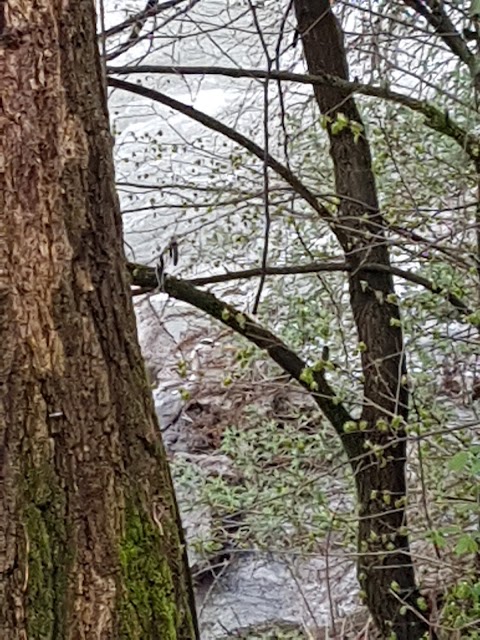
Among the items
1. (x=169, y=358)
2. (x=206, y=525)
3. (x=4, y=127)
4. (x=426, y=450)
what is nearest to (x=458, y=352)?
(x=426, y=450)

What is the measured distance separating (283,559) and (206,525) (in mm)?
272

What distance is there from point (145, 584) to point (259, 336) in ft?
3.70

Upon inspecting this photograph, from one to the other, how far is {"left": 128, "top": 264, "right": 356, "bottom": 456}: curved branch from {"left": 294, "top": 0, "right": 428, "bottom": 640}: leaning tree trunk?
7 centimetres

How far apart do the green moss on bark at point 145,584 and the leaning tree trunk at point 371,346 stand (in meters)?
1.11

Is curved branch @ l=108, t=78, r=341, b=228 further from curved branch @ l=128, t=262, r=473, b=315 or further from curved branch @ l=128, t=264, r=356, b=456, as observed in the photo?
curved branch @ l=128, t=264, r=356, b=456

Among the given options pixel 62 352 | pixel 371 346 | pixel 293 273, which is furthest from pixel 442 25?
pixel 62 352

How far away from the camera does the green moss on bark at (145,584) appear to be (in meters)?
1.19

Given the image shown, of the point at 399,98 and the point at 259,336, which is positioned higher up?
the point at 399,98

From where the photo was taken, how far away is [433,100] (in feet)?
8.57

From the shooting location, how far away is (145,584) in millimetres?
1221

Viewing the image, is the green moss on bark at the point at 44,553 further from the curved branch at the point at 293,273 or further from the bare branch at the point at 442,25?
the bare branch at the point at 442,25

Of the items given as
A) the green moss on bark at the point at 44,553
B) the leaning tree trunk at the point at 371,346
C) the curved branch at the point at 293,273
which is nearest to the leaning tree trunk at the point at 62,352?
the green moss on bark at the point at 44,553

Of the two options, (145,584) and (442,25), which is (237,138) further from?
(145,584)

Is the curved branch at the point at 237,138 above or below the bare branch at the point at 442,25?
below
